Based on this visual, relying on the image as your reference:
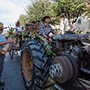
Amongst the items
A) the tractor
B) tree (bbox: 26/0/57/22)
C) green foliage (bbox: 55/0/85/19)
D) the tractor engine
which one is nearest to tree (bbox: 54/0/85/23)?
green foliage (bbox: 55/0/85/19)

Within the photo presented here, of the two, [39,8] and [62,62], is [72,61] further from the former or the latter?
[39,8]

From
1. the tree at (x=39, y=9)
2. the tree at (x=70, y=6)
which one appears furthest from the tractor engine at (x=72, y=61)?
the tree at (x=39, y=9)

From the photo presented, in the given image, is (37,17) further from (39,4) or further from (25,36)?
(25,36)

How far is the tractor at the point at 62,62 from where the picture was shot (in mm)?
1873

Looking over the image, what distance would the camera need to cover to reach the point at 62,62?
6.14 feet

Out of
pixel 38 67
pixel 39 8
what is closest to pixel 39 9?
pixel 39 8

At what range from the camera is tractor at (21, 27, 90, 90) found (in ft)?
6.15

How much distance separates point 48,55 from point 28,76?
97 cm

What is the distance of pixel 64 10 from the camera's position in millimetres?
17766

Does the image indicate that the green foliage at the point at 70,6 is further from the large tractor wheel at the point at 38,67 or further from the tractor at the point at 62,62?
Answer: the large tractor wheel at the point at 38,67

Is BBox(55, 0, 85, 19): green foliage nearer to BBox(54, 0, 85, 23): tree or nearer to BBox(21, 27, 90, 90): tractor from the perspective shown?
BBox(54, 0, 85, 23): tree

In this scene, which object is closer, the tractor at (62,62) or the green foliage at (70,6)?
the tractor at (62,62)

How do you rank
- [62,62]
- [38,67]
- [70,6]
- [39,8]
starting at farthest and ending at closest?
[39,8]
[70,6]
[38,67]
[62,62]

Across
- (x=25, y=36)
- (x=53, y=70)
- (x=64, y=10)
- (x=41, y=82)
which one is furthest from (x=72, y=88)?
(x=64, y=10)
